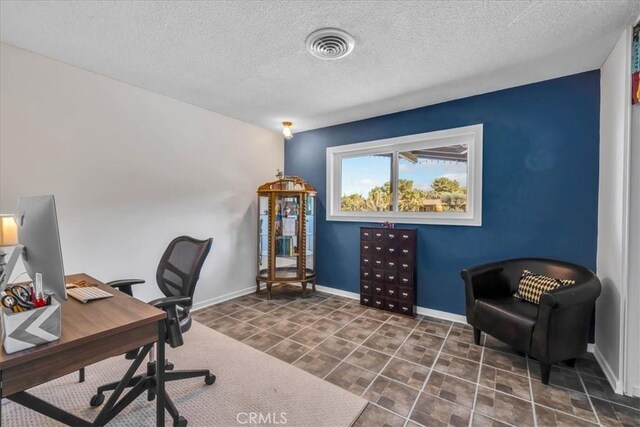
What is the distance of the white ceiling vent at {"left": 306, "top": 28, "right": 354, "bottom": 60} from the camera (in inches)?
77.4

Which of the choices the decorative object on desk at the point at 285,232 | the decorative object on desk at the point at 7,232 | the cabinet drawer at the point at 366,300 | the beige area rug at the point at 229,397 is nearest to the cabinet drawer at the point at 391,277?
the cabinet drawer at the point at 366,300

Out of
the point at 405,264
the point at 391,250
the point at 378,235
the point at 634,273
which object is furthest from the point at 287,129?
the point at 634,273

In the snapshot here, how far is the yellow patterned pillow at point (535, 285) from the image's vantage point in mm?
2287

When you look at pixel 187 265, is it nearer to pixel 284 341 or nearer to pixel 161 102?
pixel 284 341

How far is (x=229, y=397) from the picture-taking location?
190cm

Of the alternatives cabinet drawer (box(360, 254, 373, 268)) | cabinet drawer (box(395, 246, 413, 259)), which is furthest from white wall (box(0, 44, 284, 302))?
cabinet drawer (box(395, 246, 413, 259))

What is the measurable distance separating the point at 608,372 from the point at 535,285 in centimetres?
72

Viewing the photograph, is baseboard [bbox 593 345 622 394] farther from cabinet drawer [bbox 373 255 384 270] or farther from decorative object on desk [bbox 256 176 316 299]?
decorative object on desk [bbox 256 176 316 299]

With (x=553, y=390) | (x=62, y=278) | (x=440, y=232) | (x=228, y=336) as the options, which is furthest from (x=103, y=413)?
(x=440, y=232)

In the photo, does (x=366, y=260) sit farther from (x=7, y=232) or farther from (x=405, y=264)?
(x=7, y=232)

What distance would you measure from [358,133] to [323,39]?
1987 millimetres

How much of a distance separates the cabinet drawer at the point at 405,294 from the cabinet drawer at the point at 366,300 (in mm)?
392

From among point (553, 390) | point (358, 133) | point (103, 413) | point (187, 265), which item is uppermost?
point (358, 133)

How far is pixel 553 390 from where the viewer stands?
198 cm
